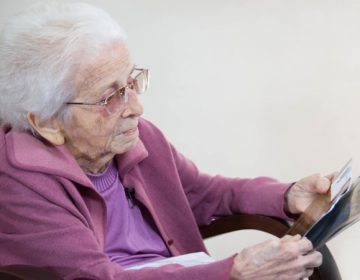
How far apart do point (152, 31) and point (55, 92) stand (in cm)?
89

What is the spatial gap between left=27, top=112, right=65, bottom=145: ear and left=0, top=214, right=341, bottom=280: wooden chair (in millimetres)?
294

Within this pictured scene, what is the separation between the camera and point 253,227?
1.34 metres

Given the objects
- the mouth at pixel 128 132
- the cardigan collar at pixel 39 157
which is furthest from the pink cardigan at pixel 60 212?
the mouth at pixel 128 132

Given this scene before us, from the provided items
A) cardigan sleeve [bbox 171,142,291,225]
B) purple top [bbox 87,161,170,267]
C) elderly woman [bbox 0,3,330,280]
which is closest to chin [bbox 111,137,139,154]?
elderly woman [bbox 0,3,330,280]

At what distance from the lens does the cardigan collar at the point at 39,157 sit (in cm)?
107

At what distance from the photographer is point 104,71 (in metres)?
1.10

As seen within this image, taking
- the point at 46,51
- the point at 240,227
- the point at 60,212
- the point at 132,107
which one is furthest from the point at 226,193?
the point at 46,51

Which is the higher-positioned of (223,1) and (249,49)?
(223,1)

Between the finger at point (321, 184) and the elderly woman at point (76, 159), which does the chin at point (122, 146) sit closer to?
the elderly woman at point (76, 159)

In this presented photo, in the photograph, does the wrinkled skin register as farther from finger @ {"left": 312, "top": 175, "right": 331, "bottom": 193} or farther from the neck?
the neck

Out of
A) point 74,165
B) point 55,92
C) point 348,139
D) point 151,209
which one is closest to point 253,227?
point 151,209

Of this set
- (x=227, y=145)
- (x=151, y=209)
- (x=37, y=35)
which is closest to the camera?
(x=37, y=35)

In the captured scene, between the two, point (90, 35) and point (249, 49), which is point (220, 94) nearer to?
point (249, 49)

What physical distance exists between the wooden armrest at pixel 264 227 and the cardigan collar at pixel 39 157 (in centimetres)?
44
